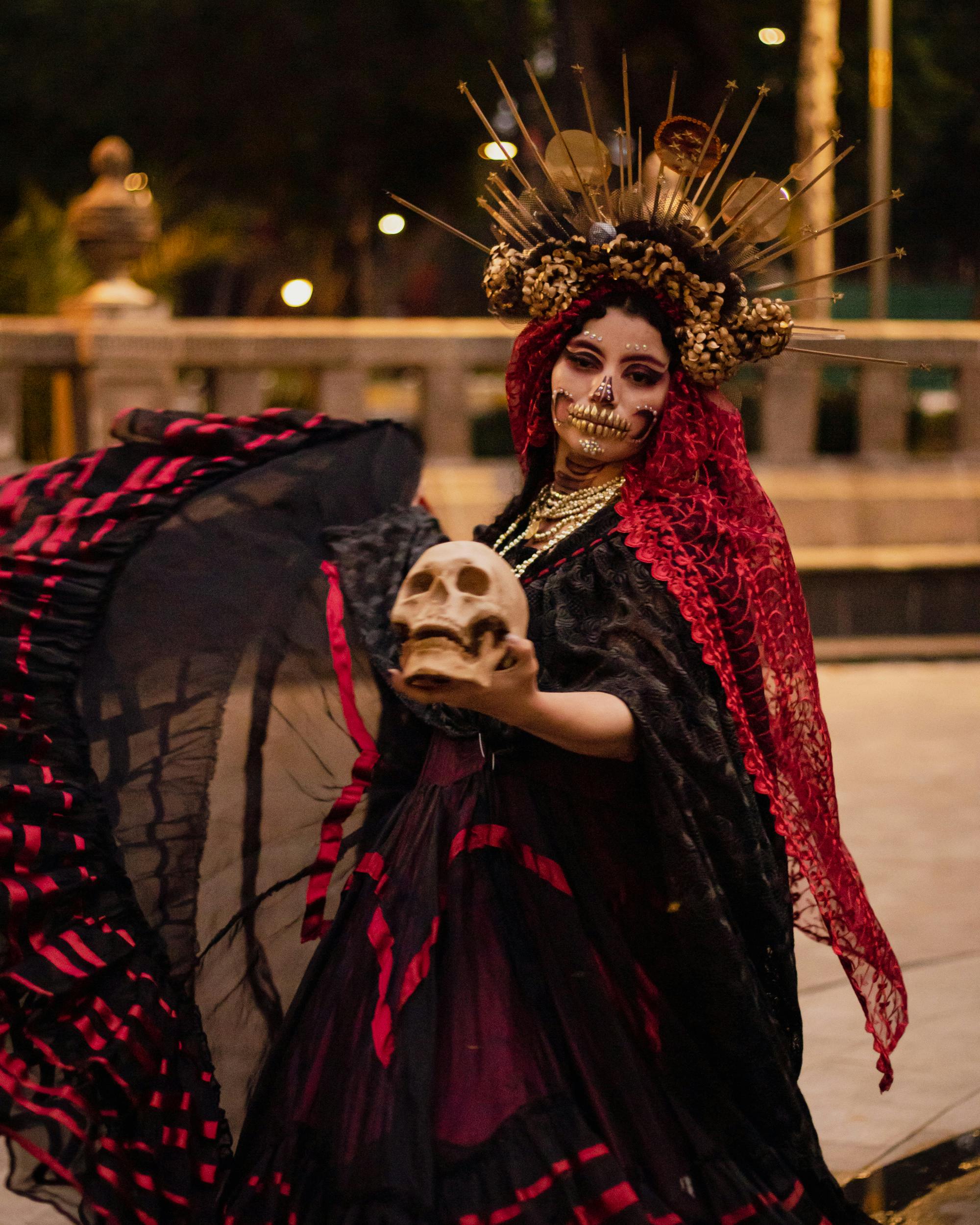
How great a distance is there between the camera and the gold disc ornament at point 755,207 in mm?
2764

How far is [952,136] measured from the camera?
25.6 m

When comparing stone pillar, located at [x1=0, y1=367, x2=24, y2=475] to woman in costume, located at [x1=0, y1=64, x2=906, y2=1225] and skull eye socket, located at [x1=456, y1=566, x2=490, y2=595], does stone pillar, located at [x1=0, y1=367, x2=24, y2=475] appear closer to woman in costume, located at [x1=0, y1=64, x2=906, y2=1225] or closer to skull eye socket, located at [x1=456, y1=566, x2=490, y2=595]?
woman in costume, located at [x1=0, y1=64, x2=906, y2=1225]

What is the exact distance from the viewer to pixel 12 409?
9141mm

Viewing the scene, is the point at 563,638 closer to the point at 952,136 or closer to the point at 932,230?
the point at 952,136

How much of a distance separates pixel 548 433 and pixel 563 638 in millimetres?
556

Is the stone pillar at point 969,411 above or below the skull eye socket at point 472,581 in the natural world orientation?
above

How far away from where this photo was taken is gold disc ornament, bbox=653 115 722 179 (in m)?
2.73

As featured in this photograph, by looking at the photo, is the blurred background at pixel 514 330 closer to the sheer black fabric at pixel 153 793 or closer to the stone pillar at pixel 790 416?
the stone pillar at pixel 790 416

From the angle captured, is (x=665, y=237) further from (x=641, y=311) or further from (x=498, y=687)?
(x=498, y=687)

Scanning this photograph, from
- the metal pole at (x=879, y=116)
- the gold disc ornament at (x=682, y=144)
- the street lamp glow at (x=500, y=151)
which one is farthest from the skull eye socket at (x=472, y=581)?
the metal pole at (x=879, y=116)

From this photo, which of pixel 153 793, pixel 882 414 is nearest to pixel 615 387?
pixel 153 793

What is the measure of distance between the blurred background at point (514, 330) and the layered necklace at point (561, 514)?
47cm

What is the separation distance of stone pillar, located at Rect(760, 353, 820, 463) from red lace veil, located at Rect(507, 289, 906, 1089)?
25.5 ft

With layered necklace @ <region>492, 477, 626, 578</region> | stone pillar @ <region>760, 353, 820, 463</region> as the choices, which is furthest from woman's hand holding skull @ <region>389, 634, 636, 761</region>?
stone pillar @ <region>760, 353, 820, 463</region>
